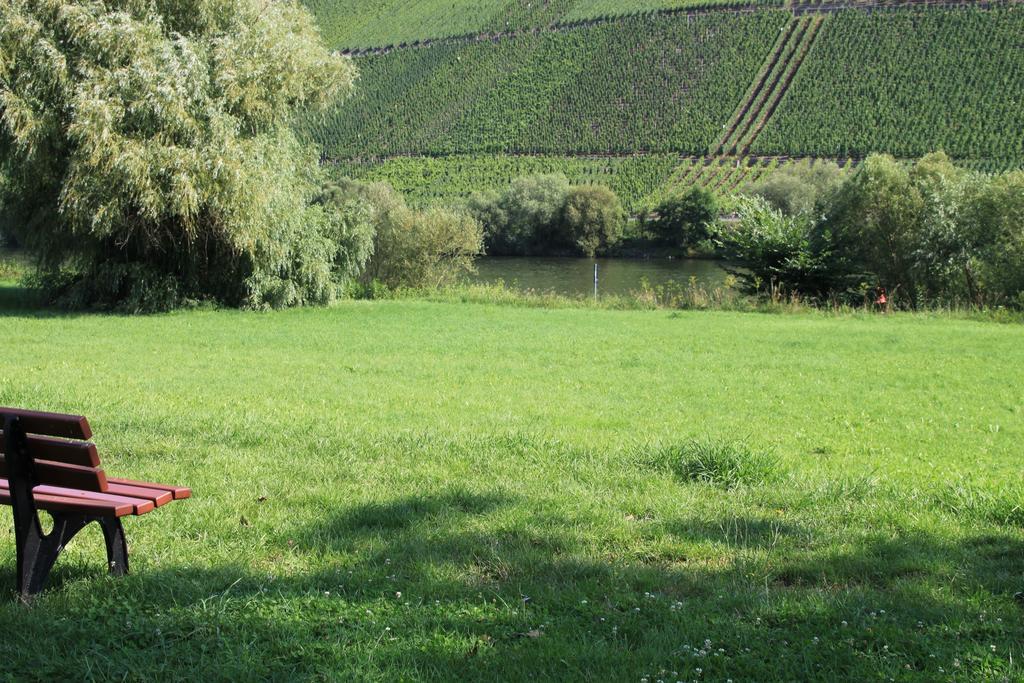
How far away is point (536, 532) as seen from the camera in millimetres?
5387

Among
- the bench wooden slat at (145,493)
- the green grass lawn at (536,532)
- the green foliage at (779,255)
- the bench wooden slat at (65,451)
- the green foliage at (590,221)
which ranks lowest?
the green grass lawn at (536,532)

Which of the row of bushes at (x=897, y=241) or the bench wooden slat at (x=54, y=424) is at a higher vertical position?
the row of bushes at (x=897, y=241)

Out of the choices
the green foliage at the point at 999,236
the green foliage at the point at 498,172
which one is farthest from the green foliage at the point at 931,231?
the green foliage at the point at 498,172

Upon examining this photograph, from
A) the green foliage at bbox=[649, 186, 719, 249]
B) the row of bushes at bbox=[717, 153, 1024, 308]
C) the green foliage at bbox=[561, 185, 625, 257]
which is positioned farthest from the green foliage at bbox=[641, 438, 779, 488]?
the green foliage at bbox=[561, 185, 625, 257]

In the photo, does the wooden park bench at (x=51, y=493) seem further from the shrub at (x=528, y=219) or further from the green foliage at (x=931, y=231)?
the shrub at (x=528, y=219)

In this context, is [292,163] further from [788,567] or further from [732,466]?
[788,567]

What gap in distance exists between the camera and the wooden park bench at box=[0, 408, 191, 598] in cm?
409

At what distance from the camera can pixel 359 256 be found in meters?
27.0

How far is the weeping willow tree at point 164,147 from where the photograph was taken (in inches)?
811

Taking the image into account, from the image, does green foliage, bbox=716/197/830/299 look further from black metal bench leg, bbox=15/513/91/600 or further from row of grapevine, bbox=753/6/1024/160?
row of grapevine, bbox=753/6/1024/160

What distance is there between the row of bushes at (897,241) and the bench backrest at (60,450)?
26.3m

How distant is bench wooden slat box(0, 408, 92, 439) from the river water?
4141 cm

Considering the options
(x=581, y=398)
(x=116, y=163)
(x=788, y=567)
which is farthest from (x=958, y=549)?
(x=116, y=163)

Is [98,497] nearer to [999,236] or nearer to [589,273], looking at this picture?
[999,236]
